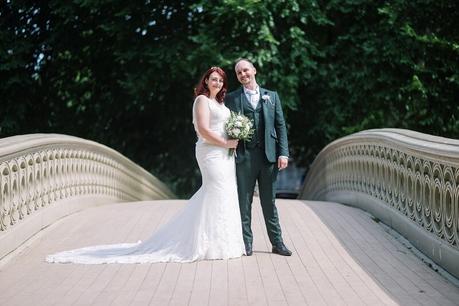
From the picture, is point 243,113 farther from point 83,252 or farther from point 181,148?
point 181,148

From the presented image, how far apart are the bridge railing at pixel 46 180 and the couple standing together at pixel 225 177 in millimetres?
884

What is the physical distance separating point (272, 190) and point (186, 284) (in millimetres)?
1795

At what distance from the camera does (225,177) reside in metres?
7.71

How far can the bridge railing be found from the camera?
7.95m

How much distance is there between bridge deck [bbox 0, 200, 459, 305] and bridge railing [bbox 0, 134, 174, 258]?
29cm

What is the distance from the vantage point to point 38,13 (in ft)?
72.3

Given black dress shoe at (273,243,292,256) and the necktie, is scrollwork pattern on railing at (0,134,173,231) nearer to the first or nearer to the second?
the necktie

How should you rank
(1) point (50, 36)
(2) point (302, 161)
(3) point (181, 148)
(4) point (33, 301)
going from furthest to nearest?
(2) point (302, 161) → (3) point (181, 148) → (1) point (50, 36) → (4) point (33, 301)

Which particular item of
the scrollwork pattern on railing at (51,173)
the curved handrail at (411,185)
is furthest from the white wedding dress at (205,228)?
the curved handrail at (411,185)

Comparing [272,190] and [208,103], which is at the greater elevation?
[208,103]

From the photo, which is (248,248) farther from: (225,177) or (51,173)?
(51,173)

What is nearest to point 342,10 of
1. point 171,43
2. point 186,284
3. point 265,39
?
point 265,39

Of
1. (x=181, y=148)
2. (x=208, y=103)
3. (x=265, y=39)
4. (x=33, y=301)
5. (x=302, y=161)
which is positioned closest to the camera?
(x=33, y=301)

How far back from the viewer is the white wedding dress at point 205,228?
24.6 feet
